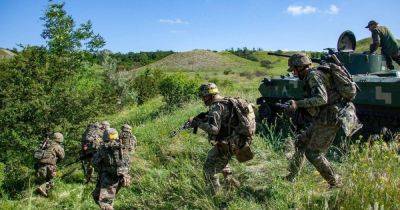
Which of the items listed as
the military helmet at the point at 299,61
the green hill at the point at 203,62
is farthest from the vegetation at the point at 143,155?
the green hill at the point at 203,62

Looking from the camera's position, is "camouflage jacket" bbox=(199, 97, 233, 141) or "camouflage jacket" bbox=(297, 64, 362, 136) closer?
"camouflage jacket" bbox=(297, 64, 362, 136)

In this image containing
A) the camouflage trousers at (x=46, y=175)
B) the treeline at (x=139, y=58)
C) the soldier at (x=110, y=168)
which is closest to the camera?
the soldier at (x=110, y=168)

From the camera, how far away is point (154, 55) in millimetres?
75438

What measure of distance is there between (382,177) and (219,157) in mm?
2295

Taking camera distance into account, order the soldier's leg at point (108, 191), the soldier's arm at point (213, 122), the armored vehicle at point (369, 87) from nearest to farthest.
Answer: the soldier's arm at point (213, 122), the soldier's leg at point (108, 191), the armored vehicle at point (369, 87)

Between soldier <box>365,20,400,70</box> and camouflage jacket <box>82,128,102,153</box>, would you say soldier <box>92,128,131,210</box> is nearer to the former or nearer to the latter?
camouflage jacket <box>82,128,102,153</box>

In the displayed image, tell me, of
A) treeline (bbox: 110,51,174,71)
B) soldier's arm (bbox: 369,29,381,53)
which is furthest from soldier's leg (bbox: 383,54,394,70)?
treeline (bbox: 110,51,174,71)

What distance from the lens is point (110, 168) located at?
7551 mm

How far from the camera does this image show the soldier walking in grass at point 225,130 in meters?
6.38

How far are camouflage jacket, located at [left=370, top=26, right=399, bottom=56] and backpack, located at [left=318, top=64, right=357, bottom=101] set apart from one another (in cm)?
655

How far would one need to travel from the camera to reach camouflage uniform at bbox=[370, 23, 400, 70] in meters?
12.0

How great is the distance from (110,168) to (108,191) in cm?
33

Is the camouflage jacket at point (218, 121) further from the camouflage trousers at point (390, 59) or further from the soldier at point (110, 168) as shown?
the camouflage trousers at point (390, 59)

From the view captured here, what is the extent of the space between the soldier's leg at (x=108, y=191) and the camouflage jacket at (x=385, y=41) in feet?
24.3
